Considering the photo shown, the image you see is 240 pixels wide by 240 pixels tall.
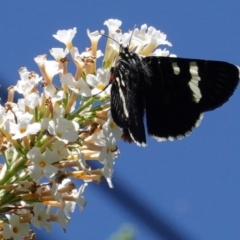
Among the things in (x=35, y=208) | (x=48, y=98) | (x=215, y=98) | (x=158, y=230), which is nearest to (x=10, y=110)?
(x=48, y=98)

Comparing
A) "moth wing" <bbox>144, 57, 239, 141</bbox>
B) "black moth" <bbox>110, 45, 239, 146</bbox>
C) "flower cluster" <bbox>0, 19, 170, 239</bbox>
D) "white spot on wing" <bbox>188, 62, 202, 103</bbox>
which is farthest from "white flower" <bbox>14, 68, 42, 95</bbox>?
"white spot on wing" <bbox>188, 62, 202, 103</bbox>

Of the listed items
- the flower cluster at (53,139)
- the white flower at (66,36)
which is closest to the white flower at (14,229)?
the flower cluster at (53,139)

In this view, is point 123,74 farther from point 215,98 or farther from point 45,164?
point 45,164

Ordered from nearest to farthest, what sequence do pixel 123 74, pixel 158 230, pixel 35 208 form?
pixel 35 208
pixel 123 74
pixel 158 230

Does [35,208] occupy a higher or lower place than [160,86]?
lower

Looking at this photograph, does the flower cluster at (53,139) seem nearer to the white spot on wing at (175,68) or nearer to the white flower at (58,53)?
the white flower at (58,53)

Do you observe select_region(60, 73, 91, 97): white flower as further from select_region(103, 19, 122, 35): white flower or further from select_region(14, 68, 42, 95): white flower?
select_region(103, 19, 122, 35): white flower

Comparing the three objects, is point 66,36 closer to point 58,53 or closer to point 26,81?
point 58,53
